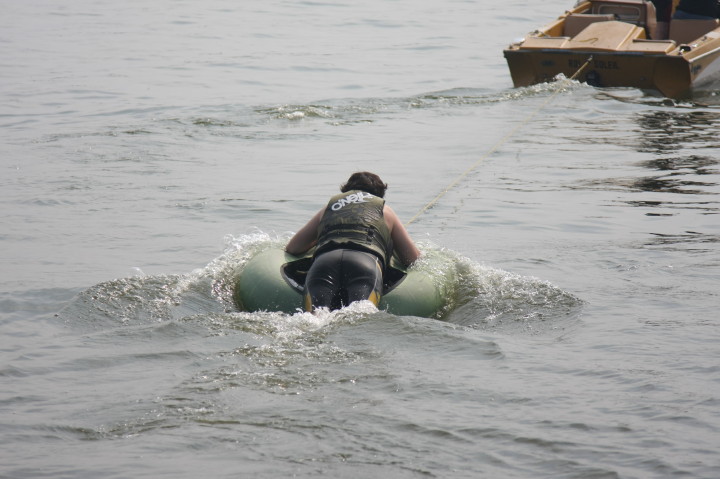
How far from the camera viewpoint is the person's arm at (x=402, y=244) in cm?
764

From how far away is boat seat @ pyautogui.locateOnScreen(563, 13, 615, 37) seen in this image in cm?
1812

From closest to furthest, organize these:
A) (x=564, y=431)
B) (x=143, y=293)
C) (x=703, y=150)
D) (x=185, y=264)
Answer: (x=564, y=431) < (x=143, y=293) < (x=185, y=264) < (x=703, y=150)

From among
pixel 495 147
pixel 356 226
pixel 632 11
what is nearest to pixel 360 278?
pixel 356 226

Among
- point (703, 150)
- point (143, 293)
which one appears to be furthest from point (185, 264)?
point (703, 150)

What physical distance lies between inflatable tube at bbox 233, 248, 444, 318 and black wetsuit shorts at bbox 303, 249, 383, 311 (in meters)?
0.20

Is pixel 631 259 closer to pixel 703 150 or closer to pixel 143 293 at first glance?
pixel 143 293

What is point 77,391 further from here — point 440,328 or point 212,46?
point 212,46

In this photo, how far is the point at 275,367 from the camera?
5.93 m

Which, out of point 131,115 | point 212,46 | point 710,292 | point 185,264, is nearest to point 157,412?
point 185,264

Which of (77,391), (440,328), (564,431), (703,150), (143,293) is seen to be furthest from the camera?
(703,150)

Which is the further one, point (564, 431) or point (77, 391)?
point (77, 391)

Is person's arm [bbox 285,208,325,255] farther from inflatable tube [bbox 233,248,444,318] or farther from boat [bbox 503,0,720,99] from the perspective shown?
boat [bbox 503,0,720,99]

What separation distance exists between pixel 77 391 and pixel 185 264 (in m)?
3.19

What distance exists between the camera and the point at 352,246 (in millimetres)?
7129
